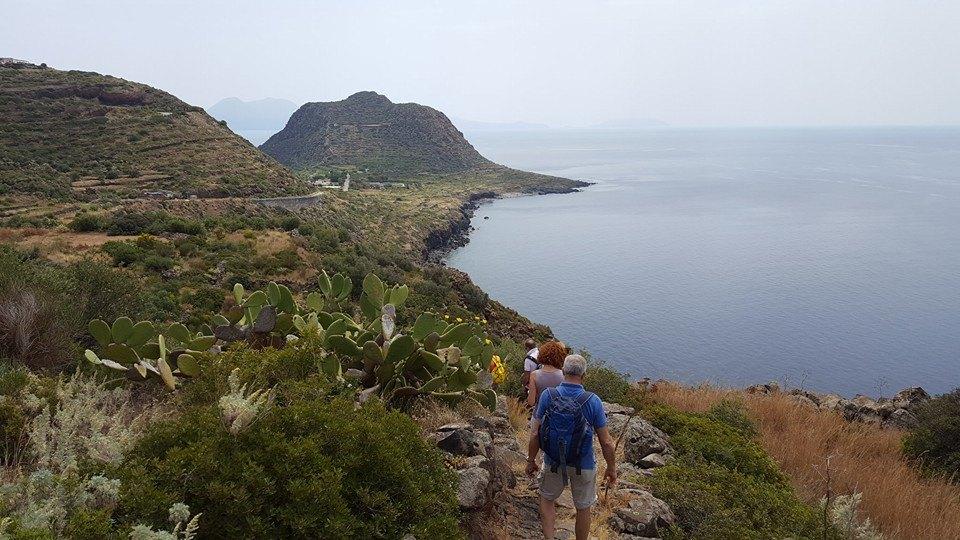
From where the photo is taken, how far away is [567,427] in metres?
4.26

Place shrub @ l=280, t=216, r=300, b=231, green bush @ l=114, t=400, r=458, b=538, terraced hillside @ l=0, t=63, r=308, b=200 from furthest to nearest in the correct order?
terraced hillside @ l=0, t=63, r=308, b=200
shrub @ l=280, t=216, r=300, b=231
green bush @ l=114, t=400, r=458, b=538

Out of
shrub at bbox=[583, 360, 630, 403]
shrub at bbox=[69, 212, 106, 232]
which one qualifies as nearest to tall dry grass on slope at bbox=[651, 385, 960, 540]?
shrub at bbox=[583, 360, 630, 403]

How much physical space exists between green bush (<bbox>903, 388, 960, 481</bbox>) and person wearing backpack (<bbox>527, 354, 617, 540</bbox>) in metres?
7.12

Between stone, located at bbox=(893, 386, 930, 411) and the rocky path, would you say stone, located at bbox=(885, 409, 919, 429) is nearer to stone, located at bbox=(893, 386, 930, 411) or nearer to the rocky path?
stone, located at bbox=(893, 386, 930, 411)

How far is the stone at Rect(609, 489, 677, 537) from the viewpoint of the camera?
4906 millimetres

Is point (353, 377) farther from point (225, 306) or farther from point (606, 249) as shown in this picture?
point (606, 249)

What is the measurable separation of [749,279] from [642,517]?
1780 inches

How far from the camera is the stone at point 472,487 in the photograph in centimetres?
426

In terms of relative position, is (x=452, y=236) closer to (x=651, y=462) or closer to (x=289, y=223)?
(x=289, y=223)

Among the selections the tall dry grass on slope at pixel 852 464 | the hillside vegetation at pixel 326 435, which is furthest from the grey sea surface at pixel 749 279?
the hillside vegetation at pixel 326 435

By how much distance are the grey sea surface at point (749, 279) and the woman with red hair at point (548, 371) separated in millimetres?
24173

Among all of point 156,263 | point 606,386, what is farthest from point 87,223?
point 606,386

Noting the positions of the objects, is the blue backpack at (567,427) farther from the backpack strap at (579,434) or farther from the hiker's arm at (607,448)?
the hiker's arm at (607,448)

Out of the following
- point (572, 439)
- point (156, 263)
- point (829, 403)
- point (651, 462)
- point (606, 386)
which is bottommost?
point (829, 403)
